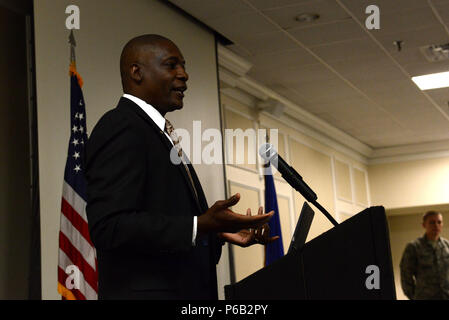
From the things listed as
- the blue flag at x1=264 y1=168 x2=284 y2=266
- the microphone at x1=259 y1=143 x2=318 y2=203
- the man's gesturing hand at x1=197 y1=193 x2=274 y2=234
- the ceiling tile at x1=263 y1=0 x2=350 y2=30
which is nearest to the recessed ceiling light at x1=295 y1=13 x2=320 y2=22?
the ceiling tile at x1=263 y1=0 x2=350 y2=30

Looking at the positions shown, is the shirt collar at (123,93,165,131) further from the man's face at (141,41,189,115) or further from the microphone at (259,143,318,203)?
the microphone at (259,143,318,203)

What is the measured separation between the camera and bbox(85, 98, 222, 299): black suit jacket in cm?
157

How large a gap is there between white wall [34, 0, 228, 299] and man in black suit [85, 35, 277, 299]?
7.52ft

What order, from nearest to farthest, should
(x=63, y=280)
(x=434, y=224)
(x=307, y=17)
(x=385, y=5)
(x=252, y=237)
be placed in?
(x=252, y=237) → (x=63, y=280) → (x=385, y=5) → (x=307, y=17) → (x=434, y=224)

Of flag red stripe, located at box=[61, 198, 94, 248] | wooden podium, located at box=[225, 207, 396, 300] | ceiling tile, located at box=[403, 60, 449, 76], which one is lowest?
wooden podium, located at box=[225, 207, 396, 300]

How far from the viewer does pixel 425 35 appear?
271 inches

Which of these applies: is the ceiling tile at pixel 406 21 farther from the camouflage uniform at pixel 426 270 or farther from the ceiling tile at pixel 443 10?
the camouflage uniform at pixel 426 270

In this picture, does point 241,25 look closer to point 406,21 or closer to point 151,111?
point 406,21

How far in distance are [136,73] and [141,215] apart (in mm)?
418

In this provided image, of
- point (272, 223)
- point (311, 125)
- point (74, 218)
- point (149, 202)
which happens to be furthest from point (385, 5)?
point (149, 202)

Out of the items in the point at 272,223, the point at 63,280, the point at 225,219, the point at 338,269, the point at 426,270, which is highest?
the point at 272,223

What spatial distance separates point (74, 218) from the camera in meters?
3.90
